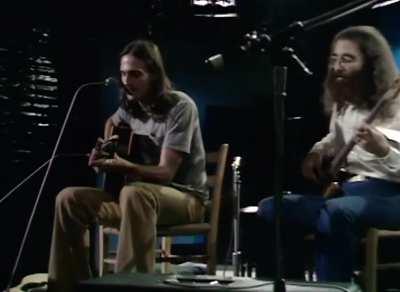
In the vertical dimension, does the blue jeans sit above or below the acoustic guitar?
below

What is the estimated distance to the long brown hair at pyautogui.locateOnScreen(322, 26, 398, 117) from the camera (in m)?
2.39

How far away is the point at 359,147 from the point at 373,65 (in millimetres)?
307

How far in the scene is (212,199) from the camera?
2857 millimetres

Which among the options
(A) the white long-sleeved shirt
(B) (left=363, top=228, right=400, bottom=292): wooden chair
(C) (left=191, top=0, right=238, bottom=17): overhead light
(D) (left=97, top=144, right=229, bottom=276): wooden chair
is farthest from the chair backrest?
(C) (left=191, top=0, right=238, bottom=17): overhead light

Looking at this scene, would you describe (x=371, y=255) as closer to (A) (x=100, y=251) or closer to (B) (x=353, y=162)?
(B) (x=353, y=162)

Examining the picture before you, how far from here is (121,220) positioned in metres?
2.59

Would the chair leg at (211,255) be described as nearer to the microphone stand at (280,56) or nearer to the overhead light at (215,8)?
the microphone stand at (280,56)

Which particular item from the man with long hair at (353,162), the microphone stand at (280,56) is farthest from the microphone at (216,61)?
the man with long hair at (353,162)

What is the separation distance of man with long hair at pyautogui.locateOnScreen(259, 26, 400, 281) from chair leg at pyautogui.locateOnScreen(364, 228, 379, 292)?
0.13m

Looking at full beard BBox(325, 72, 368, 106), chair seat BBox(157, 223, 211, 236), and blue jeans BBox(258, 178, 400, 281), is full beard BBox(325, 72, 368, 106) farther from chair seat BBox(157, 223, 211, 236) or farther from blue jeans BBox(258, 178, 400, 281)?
chair seat BBox(157, 223, 211, 236)

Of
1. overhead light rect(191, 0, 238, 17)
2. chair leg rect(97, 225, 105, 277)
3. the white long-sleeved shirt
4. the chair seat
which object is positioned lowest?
chair leg rect(97, 225, 105, 277)

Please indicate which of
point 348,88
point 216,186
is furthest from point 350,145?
point 216,186

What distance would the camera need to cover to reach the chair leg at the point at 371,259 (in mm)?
2389

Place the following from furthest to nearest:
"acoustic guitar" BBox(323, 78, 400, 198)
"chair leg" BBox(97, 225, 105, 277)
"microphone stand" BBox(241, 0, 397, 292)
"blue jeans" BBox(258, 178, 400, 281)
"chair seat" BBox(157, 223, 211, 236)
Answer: "chair leg" BBox(97, 225, 105, 277)
"chair seat" BBox(157, 223, 211, 236)
"acoustic guitar" BBox(323, 78, 400, 198)
"blue jeans" BBox(258, 178, 400, 281)
"microphone stand" BBox(241, 0, 397, 292)
